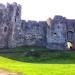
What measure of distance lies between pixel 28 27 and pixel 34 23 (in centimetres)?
131

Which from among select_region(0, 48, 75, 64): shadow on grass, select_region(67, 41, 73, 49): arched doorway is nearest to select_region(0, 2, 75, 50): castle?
select_region(67, 41, 73, 49): arched doorway

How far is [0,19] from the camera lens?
45562 millimetres

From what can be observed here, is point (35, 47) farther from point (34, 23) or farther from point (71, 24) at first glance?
point (71, 24)

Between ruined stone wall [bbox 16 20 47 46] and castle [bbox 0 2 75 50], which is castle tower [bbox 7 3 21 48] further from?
ruined stone wall [bbox 16 20 47 46]

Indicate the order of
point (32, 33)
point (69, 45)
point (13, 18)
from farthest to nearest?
point (13, 18)
point (69, 45)
point (32, 33)

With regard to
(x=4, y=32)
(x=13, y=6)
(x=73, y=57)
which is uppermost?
(x=13, y=6)

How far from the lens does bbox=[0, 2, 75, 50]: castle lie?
Answer: 1747 inches

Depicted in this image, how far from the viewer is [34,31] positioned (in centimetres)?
4512

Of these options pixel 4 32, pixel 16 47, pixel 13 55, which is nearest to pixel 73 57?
pixel 13 55

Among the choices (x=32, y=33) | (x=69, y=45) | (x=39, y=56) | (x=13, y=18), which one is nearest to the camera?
(x=39, y=56)

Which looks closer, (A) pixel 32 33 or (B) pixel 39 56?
(B) pixel 39 56

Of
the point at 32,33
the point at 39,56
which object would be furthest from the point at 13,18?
the point at 39,56

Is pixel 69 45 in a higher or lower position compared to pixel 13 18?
lower

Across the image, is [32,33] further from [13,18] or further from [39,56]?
[39,56]
